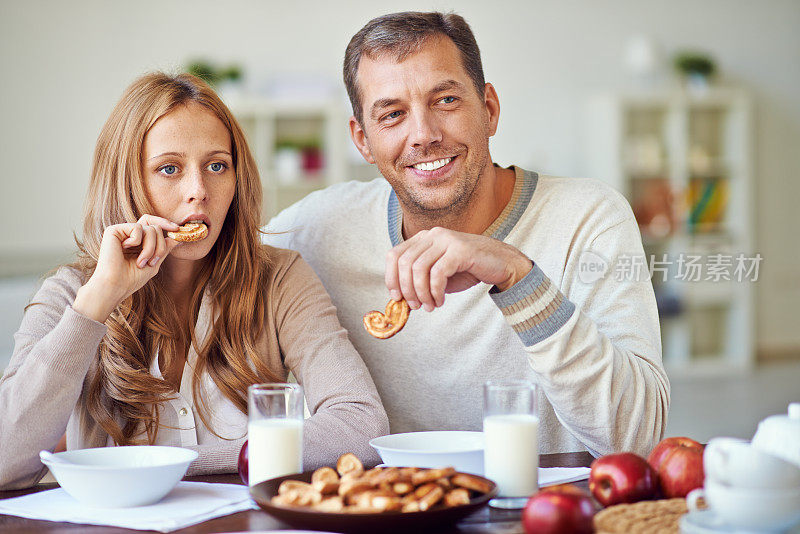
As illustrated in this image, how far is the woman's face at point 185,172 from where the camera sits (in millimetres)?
1747

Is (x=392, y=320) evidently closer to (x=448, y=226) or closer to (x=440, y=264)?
(x=440, y=264)

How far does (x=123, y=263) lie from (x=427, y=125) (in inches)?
28.5

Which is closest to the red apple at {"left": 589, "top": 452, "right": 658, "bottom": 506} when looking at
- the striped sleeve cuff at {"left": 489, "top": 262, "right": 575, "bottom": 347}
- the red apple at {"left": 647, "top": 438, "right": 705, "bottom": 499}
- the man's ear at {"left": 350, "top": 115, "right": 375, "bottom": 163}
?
the red apple at {"left": 647, "top": 438, "right": 705, "bottom": 499}

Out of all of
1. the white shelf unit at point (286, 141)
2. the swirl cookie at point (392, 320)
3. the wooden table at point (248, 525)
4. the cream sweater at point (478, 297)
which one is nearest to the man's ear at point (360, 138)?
the cream sweater at point (478, 297)

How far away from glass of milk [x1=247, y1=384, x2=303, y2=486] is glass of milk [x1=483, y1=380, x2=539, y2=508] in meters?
0.27

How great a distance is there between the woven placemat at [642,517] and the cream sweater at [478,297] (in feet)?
1.78

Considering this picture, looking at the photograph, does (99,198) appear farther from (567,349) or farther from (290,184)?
(290,184)

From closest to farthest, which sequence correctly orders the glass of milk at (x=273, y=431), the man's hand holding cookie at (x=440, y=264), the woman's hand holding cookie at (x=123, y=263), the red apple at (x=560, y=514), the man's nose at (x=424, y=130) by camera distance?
the red apple at (x=560, y=514), the glass of milk at (x=273, y=431), the man's hand holding cookie at (x=440, y=264), the woman's hand holding cookie at (x=123, y=263), the man's nose at (x=424, y=130)

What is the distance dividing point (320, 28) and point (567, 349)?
579 centimetres

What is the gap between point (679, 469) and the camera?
111 centimetres

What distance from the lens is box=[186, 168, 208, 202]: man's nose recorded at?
1.74m

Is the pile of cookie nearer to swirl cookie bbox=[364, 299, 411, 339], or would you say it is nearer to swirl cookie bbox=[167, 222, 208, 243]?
swirl cookie bbox=[364, 299, 411, 339]

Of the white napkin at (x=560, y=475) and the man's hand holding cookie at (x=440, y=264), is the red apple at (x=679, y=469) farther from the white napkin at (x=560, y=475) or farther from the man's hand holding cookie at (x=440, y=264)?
the man's hand holding cookie at (x=440, y=264)

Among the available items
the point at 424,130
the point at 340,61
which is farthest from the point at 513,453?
the point at 340,61
